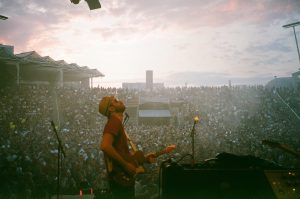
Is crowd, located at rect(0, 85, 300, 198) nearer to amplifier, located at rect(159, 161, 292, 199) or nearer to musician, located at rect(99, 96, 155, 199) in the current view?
musician, located at rect(99, 96, 155, 199)

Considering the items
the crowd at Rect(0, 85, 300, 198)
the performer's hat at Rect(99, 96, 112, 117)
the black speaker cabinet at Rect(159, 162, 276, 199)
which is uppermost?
the performer's hat at Rect(99, 96, 112, 117)

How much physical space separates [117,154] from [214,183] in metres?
1.00

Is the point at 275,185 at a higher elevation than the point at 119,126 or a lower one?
lower

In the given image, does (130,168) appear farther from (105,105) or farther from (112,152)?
(105,105)

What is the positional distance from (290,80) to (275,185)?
54604 millimetres

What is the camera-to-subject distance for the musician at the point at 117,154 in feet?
9.62

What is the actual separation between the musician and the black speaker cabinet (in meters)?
0.54

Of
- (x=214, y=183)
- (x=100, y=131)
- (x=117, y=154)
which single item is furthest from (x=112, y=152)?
(x=100, y=131)

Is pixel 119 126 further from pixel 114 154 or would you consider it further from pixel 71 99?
pixel 71 99

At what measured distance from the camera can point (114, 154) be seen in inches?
114

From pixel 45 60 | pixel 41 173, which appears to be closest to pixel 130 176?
pixel 41 173

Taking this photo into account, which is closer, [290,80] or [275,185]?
[275,185]

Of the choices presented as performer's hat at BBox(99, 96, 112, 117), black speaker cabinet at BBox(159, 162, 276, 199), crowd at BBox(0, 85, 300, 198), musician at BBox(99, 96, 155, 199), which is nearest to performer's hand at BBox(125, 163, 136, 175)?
musician at BBox(99, 96, 155, 199)

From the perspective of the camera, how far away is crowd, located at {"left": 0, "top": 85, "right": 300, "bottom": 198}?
7.70m
